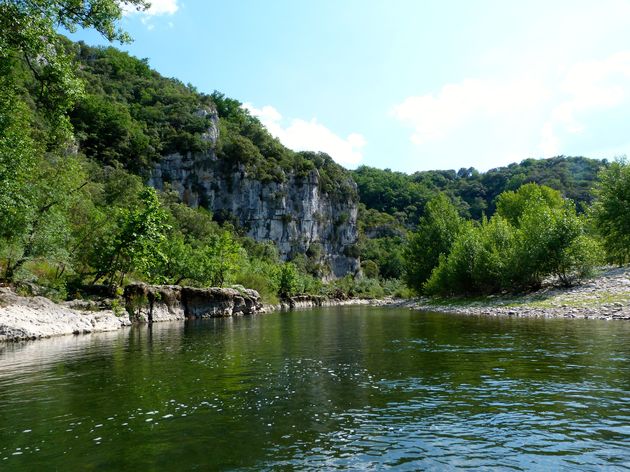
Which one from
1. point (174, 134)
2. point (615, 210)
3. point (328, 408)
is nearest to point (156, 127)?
point (174, 134)

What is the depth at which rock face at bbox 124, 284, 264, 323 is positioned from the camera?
4238 cm

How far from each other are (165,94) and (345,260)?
84.0 m

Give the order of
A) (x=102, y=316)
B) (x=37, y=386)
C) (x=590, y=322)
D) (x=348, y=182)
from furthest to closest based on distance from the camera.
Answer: (x=348, y=182) → (x=102, y=316) → (x=590, y=322) → (x=37, y=386)

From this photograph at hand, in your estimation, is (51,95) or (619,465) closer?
(619,465)

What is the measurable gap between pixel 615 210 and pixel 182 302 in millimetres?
45885

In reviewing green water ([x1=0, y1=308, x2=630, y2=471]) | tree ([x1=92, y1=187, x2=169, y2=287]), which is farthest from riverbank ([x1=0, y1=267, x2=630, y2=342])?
green water ([x1=0, y1=308, x2=630, y2=471])

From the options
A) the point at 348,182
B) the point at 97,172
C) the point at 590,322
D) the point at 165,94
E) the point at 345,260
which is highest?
the point at 165,94

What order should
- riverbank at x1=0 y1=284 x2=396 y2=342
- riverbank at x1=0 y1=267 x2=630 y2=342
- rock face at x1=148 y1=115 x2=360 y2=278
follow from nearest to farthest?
riverbank at x1=0 y1=284 x2=396 y2=342
riverbank at x1=0 y1=267 x2=630 y2=342
rock face at x1=148 y1=115 x2=360 y2=278

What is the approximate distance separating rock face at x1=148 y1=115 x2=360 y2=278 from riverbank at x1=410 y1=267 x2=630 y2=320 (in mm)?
96892

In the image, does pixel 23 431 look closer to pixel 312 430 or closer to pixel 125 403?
pixel 125 403

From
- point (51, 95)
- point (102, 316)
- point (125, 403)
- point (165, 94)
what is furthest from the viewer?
point (165, 94)

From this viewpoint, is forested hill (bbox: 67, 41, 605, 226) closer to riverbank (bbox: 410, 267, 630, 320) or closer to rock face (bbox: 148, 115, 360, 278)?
rock face (bbox: 148, 115, 360, 278)

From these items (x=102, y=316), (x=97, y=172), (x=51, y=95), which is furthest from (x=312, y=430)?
(x=97, y=172)

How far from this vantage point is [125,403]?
11.7 m
